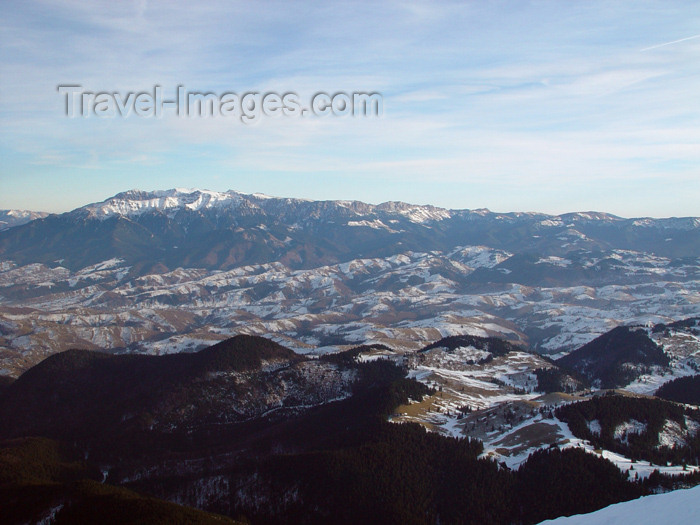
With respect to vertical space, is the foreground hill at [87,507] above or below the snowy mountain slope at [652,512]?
below

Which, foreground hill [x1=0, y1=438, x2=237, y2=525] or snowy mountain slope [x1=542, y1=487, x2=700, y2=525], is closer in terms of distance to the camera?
snowy mountain slope [x1=542, y1=487, x2=700, y2=525]

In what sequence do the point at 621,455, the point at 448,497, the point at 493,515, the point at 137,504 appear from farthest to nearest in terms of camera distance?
1. the point at 621,455
2. the point at 448,497
3. the point at 493,515
4. the point at 137,504

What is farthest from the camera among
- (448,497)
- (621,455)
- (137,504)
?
(621,455)

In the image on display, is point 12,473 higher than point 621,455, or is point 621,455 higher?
point 621,455

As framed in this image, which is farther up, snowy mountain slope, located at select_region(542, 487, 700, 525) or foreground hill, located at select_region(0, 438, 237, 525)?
snowy mountain slope, located at select_region(542, 487, 700, 525)

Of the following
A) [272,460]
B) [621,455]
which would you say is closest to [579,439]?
[621,455]

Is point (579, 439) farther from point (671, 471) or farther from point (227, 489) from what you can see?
point (227, 489)

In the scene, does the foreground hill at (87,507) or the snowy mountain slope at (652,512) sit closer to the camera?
the snowy mountain slope at (652,512)

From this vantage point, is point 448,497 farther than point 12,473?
No
